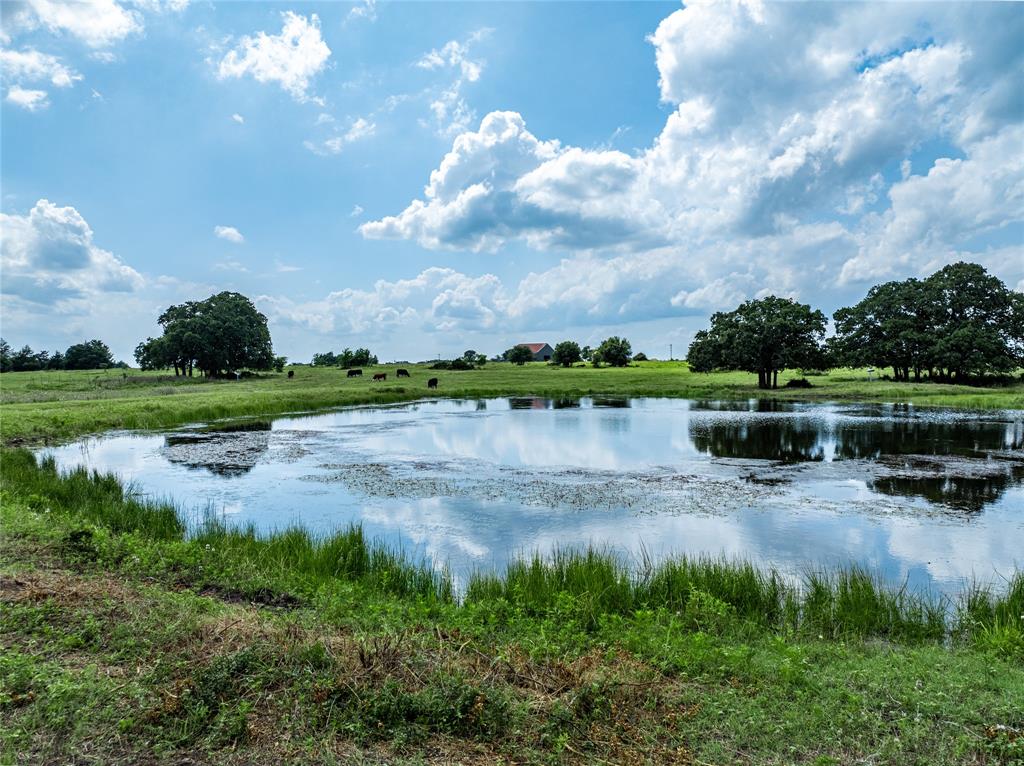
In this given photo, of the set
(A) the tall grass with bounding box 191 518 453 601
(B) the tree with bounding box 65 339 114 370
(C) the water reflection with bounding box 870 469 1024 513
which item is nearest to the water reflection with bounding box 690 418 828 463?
(C) the water reflection with bounding box 870 469 1024 513

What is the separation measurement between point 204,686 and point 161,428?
3288 centimetres

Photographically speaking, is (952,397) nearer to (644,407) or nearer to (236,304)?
(644,407)

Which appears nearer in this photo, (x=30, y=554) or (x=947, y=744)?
(x=947, y=744)

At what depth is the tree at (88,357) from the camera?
10188cm

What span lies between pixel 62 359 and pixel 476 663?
403 feet

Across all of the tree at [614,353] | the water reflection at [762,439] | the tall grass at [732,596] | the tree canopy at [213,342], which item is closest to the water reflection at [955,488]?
the water reflection at [762,439]

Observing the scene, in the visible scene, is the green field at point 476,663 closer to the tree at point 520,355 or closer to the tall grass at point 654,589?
the tall grass at point 654,589

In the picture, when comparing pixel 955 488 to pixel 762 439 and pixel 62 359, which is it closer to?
pixel 762 439

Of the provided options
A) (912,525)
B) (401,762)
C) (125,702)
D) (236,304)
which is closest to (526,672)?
(401,762)

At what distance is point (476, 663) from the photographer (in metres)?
5.55

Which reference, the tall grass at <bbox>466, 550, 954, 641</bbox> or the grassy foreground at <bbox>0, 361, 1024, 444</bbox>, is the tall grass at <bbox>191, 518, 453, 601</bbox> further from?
the grassy foreground at <bbox>0, 361, 1024, 444</bbox>

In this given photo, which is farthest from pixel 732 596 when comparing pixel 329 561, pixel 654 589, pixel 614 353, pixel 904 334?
pixel 614 353

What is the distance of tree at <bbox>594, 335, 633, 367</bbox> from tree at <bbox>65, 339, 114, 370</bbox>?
298 feet

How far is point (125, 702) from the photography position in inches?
186
